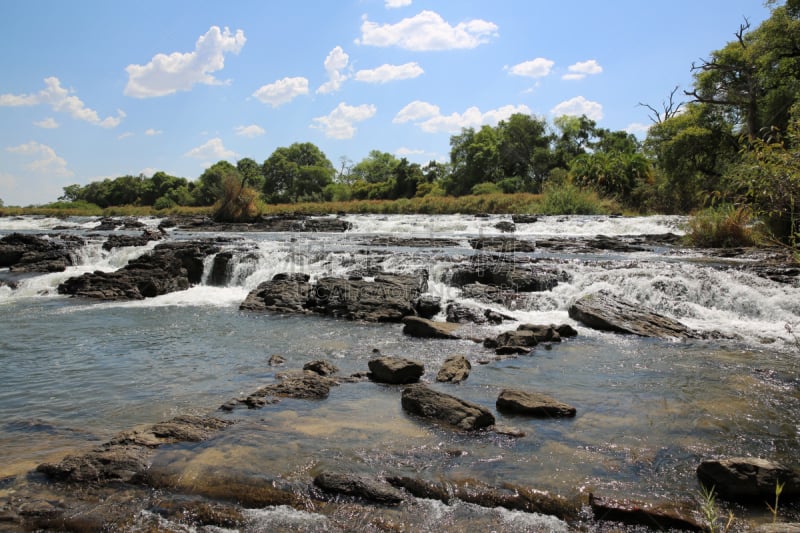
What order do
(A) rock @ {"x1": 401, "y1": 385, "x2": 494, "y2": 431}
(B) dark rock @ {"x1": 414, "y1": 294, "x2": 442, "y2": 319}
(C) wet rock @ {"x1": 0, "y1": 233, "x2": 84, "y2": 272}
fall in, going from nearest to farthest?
(A) rock @ {"x1": 401, "y1": 385, "x2": 494, "y2": 431} → (B) dark rock @ {"x1": 414, "y1": 294, "x2": 442, "y2": 319} → (C) wet rock @ {"x1": 0, "y1": 233, "x2": 84, "y2": 272}

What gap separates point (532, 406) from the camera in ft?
17.4

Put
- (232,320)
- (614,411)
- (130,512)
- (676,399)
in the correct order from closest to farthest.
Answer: (130,512) → (614,411) → (676,399) → (232,320)

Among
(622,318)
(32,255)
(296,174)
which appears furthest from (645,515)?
(296,174)

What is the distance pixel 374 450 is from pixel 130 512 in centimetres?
192

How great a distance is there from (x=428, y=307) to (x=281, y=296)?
3.68 m

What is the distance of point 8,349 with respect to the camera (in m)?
8.32

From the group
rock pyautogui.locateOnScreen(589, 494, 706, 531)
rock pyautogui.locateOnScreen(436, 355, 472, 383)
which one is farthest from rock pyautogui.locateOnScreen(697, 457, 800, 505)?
rock pyautogui.locateOnScreen(436, 355, 472, 383)

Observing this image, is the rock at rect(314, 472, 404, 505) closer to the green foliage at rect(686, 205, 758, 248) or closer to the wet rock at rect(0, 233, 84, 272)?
the wet rock at rect(0, 233, 84, 272)

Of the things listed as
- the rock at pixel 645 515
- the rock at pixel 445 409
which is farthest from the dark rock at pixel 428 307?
the rock at pixel 645 515

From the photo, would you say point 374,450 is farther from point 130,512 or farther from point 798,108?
point 798,108

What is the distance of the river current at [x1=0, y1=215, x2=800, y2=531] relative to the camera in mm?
4145

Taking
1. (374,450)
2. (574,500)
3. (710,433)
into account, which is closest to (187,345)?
(374,450)

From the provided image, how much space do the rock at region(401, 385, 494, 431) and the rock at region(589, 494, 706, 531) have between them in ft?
4.90

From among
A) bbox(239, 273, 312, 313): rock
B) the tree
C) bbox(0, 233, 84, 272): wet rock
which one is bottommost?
bbox(239, 273, 312, 313): rock
